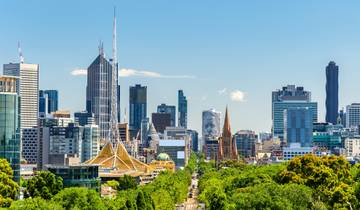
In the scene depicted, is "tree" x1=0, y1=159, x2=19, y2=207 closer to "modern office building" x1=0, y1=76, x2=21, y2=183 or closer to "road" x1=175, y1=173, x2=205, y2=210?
"modern office building" x1=0, y1=76, x2=21, y2=183

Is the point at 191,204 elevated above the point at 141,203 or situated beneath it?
situated beneath

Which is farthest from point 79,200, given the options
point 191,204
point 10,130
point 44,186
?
point 191,204

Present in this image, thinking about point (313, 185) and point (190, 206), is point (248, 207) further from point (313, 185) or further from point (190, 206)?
point (190, 206)

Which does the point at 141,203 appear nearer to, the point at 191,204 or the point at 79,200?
the point at 79,200

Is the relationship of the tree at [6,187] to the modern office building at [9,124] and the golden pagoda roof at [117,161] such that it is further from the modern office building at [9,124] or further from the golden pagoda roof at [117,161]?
the golden pagoda roof at [117,161]

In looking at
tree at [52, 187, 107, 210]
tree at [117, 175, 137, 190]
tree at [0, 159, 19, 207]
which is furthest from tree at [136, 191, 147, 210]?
tree at [117, 175, 137, 190]
